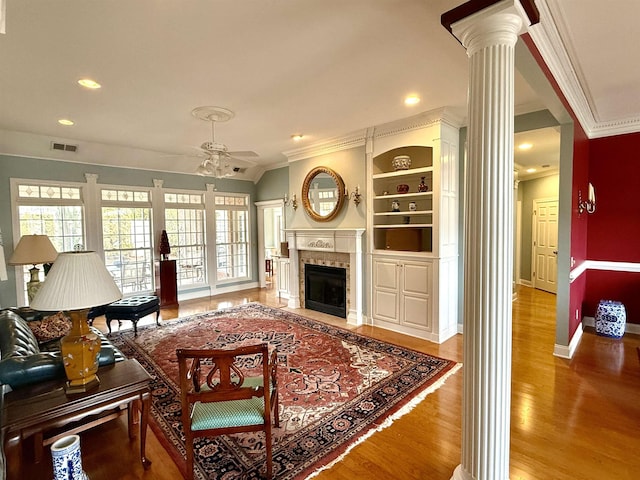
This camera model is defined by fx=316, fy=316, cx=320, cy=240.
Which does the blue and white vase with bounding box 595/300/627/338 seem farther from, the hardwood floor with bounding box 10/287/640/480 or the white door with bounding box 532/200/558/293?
the white door with bounding box 532/200/558/293

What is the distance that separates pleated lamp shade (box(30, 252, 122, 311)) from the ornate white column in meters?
2.09

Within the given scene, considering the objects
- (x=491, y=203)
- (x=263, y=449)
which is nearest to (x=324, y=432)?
(x=263, y=449)

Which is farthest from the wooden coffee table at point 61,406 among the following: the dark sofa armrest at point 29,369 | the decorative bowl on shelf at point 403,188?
the decorative bowl on shelf at point 403,188

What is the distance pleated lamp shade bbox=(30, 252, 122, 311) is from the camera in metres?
1.74

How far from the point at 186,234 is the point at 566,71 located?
265 inches

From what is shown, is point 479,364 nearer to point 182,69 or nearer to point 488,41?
point 488,41

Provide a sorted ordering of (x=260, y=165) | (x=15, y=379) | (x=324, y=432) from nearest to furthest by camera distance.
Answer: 1. (x=15, y=379)
2. (x=324, y=432)
3. (x=260, y=165)

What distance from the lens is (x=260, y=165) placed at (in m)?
7.38

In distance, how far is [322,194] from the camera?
218 inches

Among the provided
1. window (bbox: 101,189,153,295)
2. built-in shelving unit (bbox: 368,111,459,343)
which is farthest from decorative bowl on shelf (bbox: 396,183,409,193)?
window (bbox: 101,189,153,295)

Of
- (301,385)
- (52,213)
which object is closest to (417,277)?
(301,385)

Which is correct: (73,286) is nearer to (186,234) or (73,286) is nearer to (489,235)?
(489,235)

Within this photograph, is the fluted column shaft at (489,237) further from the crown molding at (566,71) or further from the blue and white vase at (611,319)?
the blue and white vase at (611,319)

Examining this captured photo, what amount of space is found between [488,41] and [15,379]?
3345 millimetres
